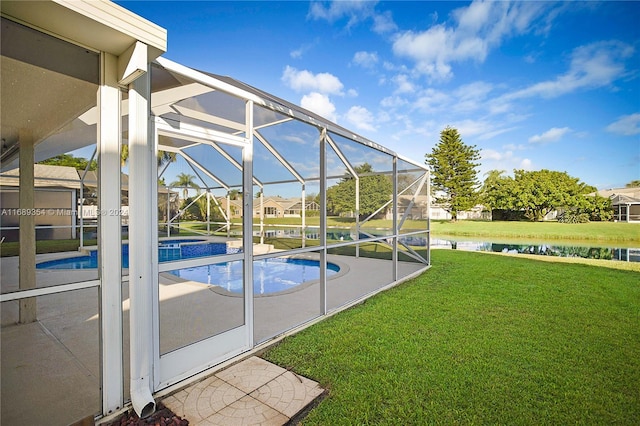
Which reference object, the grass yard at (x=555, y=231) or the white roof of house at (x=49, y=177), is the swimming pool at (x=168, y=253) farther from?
the grass yard at (x=555, y=231)

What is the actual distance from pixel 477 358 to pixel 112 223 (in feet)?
11.8

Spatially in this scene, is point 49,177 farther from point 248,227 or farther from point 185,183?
point 248,227

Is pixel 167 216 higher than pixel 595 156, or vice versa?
pixel 595 156

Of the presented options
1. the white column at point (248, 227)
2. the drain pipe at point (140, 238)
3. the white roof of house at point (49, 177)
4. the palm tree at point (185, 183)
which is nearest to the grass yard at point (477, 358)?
the white column at point (248, 227)

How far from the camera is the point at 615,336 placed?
3604mm

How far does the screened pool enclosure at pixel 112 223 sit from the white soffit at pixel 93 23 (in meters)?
0.01

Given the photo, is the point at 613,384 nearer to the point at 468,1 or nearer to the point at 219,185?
the point at 219,185

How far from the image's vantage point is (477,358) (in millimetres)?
3053

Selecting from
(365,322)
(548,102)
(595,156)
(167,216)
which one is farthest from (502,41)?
(595,156)

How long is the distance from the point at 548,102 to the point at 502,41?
37.9 ft

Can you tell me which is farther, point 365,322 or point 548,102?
point 548,102

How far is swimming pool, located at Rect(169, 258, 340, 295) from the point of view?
10.6ft

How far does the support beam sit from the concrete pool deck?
0.18 feet

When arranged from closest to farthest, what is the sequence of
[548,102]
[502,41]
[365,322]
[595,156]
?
[365,322] < [502,41] < [548,102] < [595,156]
